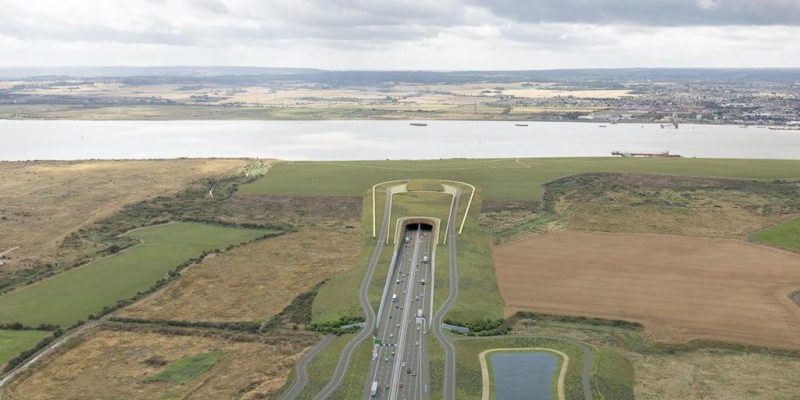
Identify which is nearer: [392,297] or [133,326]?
[133,326]

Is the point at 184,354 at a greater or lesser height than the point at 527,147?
lesser

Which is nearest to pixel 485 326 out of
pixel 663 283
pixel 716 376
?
pixel 716 376

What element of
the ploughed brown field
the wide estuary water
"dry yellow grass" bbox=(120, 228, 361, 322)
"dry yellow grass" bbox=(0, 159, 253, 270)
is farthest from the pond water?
the wide estuary water

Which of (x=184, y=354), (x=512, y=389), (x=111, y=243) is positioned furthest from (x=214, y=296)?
(x=512, y=389)

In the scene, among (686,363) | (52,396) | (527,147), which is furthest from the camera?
(527,147)

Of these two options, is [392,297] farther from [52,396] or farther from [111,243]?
[111,243]

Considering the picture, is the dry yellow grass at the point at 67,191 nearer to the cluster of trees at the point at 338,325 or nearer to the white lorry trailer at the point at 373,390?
the cluster of trees at the point at 338,325

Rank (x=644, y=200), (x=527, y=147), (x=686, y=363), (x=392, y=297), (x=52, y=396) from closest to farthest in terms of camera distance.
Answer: (x=52, y=396) → (x=686, y=363) → (x=392, y=297) → (x=644, y=200) → (x=527, y=147)

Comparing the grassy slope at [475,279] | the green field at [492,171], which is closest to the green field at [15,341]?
the grassy slope at [475,279]
